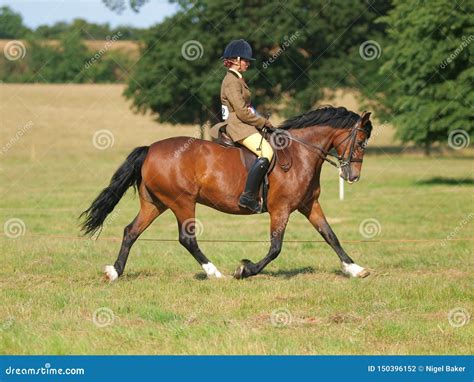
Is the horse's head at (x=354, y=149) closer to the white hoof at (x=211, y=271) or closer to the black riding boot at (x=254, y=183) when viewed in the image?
the black riding boot at (x=254, y=183)

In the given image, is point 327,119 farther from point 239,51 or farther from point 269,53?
point 269,53

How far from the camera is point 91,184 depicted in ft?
104

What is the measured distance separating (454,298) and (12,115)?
5866 cm

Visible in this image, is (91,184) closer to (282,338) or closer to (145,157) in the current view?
(145,157)

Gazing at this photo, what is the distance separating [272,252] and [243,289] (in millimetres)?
885

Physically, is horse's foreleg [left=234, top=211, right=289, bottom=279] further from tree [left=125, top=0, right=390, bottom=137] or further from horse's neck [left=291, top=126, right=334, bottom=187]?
tree [left=125, top=0, right=390, bottom=137]

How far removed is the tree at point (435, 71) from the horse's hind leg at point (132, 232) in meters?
18.7

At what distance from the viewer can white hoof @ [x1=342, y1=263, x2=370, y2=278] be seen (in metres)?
10.5

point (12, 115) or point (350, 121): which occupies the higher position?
point (350, 121)

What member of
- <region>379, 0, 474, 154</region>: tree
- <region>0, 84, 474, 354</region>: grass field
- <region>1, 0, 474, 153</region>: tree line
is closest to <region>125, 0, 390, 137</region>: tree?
<region>1, 0, 474, 153</region>: tree line

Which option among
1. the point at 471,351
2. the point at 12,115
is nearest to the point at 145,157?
the point at 471,351

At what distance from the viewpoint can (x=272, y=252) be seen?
33.4ft

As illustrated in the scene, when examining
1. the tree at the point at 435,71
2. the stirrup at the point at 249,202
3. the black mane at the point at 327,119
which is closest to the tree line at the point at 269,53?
the tree at the point at 435,71

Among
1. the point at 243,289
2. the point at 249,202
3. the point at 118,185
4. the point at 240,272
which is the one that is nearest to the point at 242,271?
the point at 240,272
